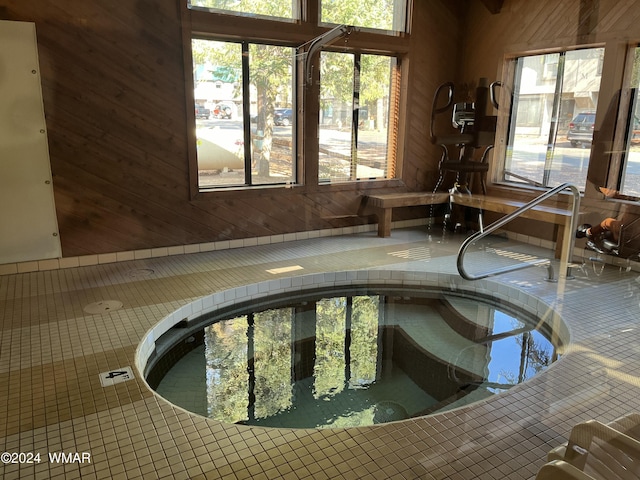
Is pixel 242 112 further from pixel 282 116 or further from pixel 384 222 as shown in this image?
pixel 384 222

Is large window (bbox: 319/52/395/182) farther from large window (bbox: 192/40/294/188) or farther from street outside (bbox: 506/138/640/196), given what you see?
street outside (bbox: 506/138/640/196)

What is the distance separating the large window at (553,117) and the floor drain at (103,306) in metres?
4.43

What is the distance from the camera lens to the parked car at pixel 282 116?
5703 mm

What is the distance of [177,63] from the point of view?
4980 mm

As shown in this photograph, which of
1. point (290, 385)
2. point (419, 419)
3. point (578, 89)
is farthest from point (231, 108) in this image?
point (419, 419)

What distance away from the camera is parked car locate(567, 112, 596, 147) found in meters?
4.97

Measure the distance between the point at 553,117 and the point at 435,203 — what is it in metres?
1.86

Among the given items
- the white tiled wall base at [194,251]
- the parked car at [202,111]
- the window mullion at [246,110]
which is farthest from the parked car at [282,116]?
the white tiled wall base at [194,251]

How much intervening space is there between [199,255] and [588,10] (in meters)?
4.94

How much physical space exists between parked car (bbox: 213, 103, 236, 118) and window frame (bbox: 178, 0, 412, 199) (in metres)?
0.29

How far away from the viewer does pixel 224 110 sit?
17.6 feet

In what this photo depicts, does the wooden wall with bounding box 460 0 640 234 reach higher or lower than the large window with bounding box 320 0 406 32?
lower

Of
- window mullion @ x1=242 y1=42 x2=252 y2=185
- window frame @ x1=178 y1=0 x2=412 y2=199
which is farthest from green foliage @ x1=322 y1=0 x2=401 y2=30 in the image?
window mullion @ x1=242 y1=42 x2=252 y2=185

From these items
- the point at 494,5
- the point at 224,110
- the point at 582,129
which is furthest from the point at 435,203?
the point at 224,110
